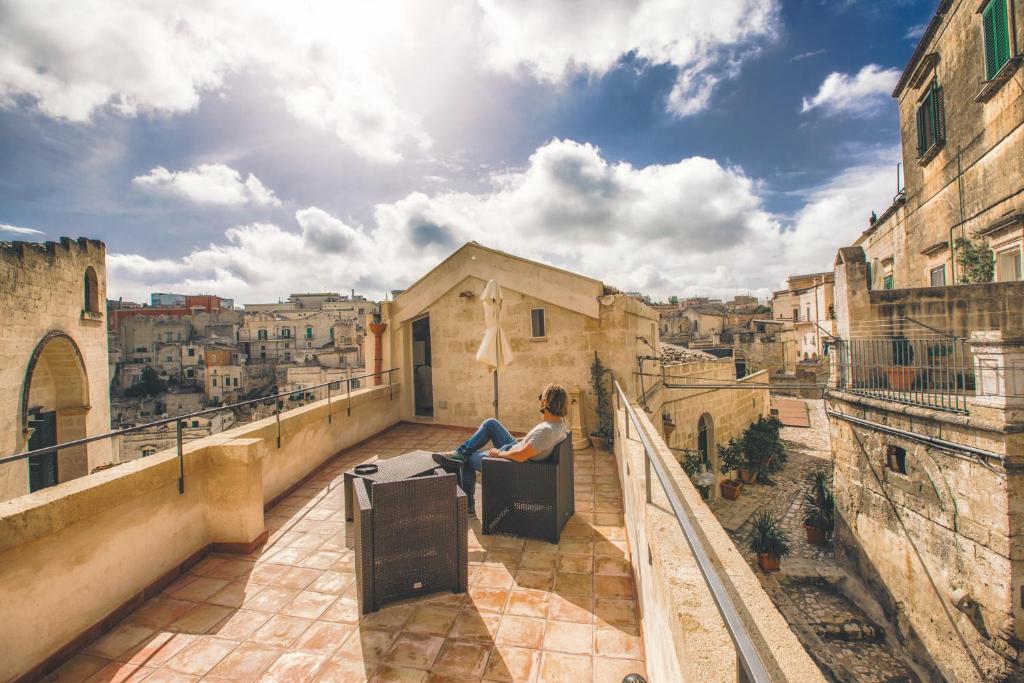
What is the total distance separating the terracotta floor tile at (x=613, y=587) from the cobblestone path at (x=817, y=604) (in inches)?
246

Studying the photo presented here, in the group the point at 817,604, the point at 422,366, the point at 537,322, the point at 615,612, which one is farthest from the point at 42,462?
the point at 817,604

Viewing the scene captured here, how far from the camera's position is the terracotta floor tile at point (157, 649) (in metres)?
2.66

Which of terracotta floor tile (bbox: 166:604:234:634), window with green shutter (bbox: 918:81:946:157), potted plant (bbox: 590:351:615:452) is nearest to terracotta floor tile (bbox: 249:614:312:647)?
terracotta floor tile (bbox: 166:604:234:634)

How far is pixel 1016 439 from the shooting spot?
231 inches

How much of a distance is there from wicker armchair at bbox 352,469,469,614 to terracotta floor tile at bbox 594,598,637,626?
1.01m

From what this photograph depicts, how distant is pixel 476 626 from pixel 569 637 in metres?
0.63

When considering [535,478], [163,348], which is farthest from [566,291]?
[163,348]

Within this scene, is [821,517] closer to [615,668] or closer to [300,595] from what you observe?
[615,668]

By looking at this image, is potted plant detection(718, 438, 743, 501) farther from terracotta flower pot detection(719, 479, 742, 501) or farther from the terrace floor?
the terrace floor

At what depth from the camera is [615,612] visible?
3062 millimetres

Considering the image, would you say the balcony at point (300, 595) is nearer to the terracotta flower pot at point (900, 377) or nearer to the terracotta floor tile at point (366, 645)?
the terracotta floor tile at point (366, 645)

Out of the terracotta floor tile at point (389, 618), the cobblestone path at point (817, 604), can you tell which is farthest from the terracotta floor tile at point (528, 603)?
the cobblestone path at point (817, 604)

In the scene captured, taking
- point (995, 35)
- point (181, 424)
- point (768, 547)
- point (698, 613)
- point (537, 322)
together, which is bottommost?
point (768, 547)

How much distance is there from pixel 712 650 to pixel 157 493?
412 cm
